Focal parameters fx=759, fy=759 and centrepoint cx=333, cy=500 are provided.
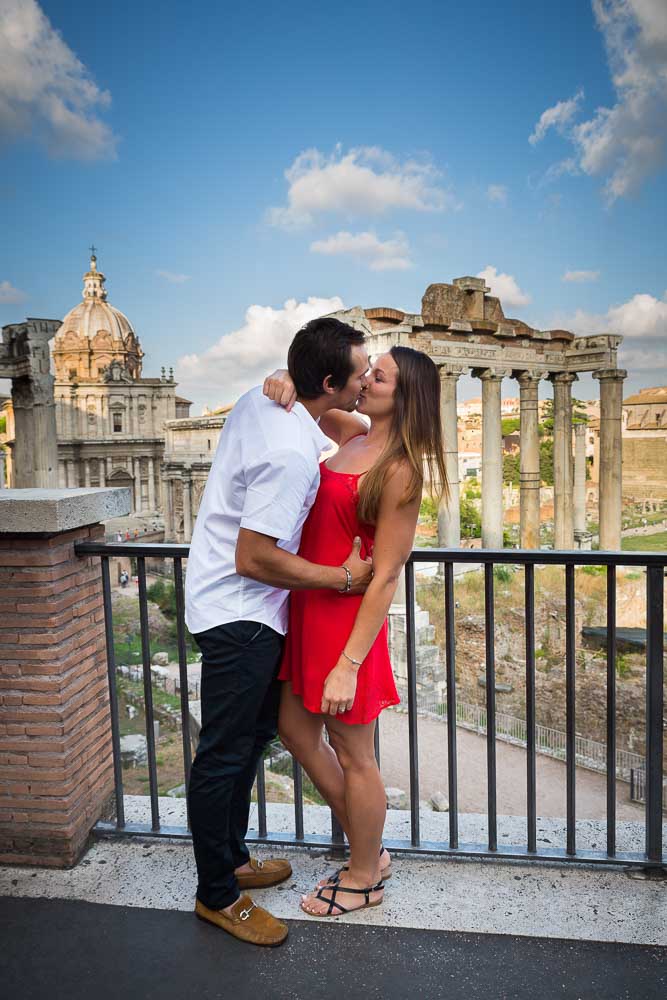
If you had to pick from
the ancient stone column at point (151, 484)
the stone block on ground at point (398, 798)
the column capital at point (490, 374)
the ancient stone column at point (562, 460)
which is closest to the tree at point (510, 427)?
the ancient stone column at point (151, 484)

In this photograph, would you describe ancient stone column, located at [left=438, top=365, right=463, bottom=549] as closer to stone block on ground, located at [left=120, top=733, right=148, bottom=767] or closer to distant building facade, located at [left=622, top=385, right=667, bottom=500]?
stone block on ground, located at [left=120, top=733, right=148, bottom=767]

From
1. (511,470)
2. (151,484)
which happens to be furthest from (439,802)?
(151,484)

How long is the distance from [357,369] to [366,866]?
6.26 ft

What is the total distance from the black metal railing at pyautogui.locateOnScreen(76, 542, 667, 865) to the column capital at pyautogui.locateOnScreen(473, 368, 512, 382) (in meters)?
16.9

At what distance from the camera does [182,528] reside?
4391 centimetres

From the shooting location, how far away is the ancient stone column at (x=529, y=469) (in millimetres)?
21172

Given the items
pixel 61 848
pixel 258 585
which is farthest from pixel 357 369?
pixel 61 848

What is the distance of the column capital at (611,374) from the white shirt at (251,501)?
67.5 feet

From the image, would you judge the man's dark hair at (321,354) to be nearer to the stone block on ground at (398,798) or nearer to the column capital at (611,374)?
the stone block on ground at (398,798)

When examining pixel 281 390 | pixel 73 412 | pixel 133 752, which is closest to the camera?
pixel 281 390

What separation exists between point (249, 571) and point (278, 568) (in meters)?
0.10

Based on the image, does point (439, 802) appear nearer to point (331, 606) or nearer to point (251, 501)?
point (331, 606)

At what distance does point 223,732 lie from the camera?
104 inches

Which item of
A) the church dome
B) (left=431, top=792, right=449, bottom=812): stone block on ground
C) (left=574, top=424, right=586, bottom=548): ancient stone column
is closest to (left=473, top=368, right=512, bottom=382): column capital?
(left=574, top=424, right=586, bottom=548): ancient stone column
